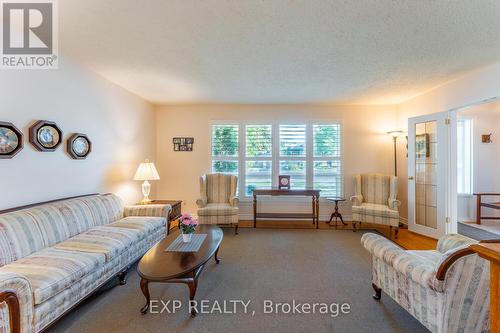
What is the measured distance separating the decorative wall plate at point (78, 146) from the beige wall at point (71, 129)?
7 cm

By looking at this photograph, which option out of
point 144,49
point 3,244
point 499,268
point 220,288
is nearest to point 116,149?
point 144,49

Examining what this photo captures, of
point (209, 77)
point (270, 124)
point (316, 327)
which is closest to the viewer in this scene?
point (316, 327)

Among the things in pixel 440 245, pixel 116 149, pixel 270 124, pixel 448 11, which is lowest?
pixel 440 245

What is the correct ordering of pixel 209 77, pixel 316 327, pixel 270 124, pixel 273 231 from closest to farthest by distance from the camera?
1. pixel 316 327
2. pixel 209 77
3. pixel 273 231
4. pixel 270 124

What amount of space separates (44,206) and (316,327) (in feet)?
9.30

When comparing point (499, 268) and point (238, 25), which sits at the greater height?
point (238, 25)

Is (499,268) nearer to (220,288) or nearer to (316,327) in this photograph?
(316,327)

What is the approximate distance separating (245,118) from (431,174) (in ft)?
11.9

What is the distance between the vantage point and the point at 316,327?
1783mm

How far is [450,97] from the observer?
3.53 metres

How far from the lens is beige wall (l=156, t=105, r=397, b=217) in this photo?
4926 millimetres

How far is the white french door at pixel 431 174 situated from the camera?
3598 mm

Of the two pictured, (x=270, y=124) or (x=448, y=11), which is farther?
(x=270, y=124)

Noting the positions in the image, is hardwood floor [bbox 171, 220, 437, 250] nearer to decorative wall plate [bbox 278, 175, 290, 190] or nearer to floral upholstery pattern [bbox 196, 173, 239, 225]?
floral upholstery pattern [bbox 196, 173, 239, 225]
